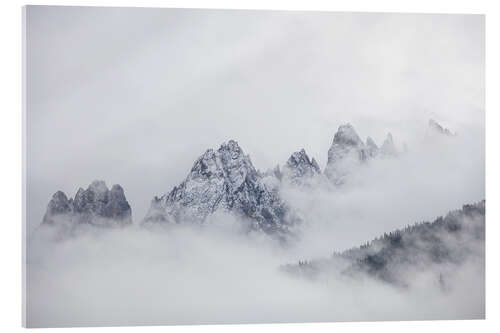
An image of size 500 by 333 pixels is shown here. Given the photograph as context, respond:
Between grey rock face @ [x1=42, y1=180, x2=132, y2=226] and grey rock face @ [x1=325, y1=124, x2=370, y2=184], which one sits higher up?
grey rock face @ [x1=325, y1=124, x2=370, y2=184]

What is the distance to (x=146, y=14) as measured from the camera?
32.2 feet

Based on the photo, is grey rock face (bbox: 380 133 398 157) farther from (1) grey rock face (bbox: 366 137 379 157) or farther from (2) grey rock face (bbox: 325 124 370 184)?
(2) grey rock face (bbox: 325 124 370 184)

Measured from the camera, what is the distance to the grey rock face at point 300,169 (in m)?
9.92

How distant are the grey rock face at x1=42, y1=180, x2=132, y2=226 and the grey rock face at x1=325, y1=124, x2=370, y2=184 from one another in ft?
8.14

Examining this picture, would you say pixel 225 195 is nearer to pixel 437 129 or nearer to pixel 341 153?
pixel 341 153

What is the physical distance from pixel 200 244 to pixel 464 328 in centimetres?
328

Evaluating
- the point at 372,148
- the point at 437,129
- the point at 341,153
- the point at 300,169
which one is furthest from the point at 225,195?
the point at 437,129

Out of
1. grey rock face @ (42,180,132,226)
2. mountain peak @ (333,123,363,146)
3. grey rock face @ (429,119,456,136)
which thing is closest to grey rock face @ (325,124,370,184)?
mountain peak @ (333,123,363,146)

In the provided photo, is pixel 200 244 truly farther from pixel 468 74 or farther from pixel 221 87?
pixel 468 74

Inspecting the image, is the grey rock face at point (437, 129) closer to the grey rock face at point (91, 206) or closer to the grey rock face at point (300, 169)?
the grey rock face at point (300, 169)

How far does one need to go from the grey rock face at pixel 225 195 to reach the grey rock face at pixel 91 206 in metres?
0.41

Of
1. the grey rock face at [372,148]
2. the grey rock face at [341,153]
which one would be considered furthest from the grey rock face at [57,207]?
the grey rock face at [372,148]

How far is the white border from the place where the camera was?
369 inches

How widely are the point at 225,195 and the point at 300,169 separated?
3.11ft
